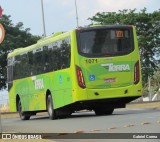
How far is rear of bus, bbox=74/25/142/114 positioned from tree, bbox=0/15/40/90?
2805cm

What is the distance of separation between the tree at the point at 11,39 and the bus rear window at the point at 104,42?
28.0 meters

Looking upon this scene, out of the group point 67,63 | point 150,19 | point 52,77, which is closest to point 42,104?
point 52,77

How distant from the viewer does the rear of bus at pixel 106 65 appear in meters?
22.4

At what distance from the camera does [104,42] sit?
74.8 ft

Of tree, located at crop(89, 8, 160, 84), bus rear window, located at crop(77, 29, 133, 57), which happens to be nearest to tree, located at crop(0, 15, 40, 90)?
tree, located at crop(89, 8, 160, 84)

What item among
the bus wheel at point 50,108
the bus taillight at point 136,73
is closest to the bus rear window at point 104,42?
the bus taillight at point 136,73

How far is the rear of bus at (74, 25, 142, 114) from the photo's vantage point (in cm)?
2242

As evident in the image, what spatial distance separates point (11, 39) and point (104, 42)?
97.8 feet

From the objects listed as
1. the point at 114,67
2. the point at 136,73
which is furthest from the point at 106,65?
the point at 136,73

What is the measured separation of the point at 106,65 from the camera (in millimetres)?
22609

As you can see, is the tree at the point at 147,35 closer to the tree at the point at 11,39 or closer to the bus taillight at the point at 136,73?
the tree at the point at 11,39

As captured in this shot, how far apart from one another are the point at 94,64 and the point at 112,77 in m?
0.87

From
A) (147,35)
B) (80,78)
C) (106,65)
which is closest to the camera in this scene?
(80,78)

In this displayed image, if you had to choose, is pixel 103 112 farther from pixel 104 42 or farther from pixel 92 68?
pixel 104 42
